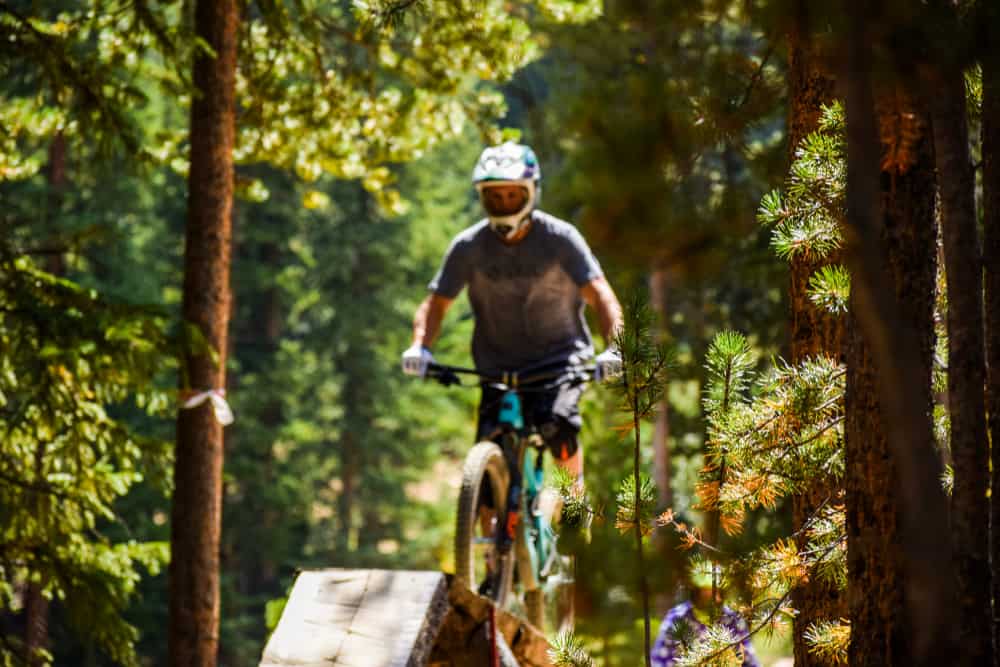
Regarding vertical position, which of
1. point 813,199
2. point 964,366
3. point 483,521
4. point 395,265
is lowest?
point 483,521

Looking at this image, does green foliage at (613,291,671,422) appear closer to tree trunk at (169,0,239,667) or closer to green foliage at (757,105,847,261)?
green foliage at (757,105,847,261)

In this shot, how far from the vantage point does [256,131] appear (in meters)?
10.3

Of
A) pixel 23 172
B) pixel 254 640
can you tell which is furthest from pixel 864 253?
pixel 254 640

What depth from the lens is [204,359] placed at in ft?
25.7

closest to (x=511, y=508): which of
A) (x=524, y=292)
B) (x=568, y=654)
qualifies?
(x=524, y=292)

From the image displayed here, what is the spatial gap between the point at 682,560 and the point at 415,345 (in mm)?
3266

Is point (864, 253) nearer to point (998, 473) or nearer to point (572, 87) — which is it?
point (998, 473)

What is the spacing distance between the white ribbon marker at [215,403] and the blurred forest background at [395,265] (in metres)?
0.12

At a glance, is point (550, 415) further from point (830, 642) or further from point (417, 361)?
point (830, 642)

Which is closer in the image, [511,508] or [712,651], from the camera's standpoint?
[712,651]

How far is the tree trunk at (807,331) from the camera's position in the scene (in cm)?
434

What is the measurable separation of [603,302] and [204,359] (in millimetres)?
2756

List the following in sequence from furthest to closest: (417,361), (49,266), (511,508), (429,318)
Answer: (49,266), (429,318), (417,361), (511,508)

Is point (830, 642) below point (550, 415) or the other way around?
below
